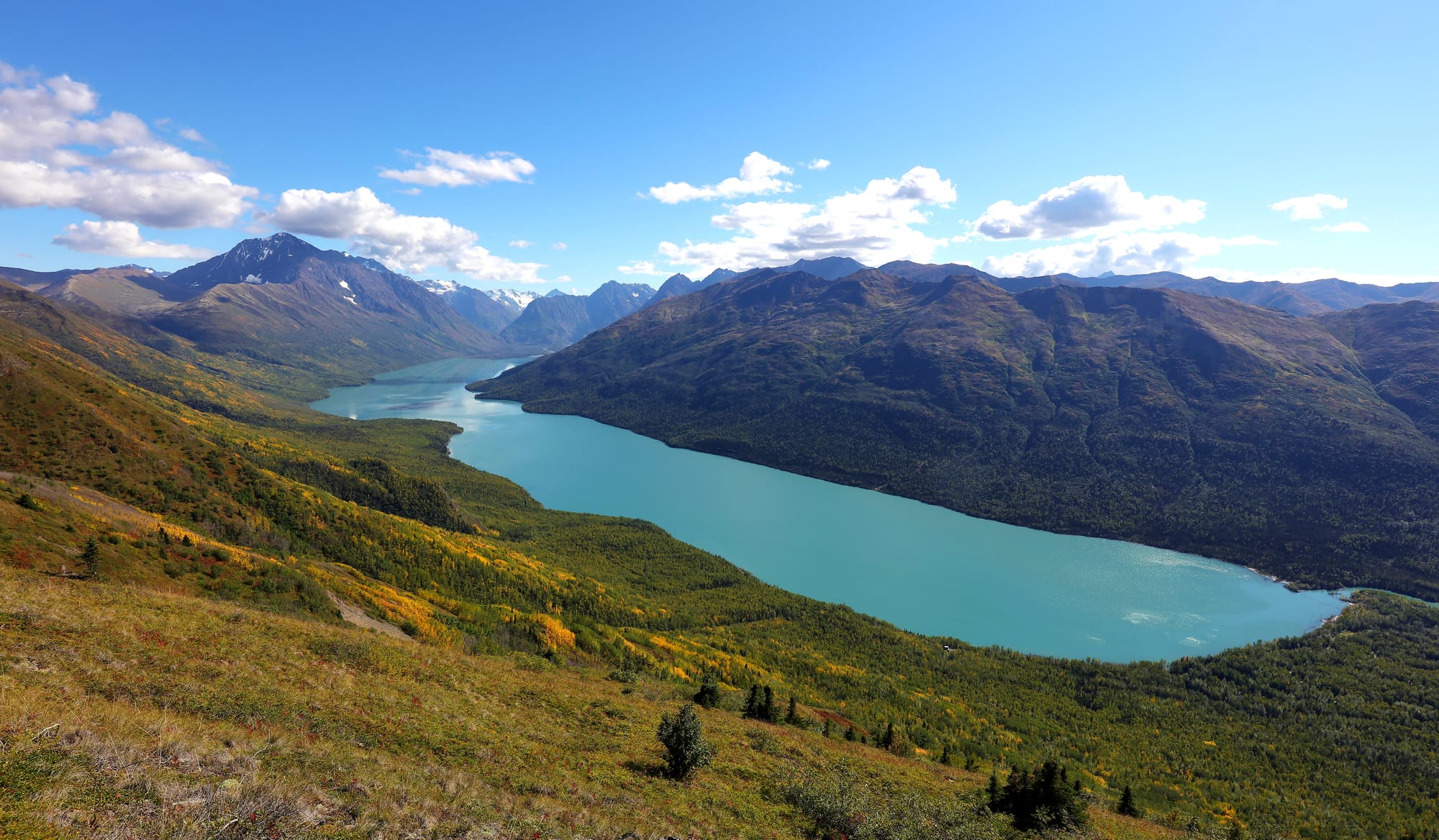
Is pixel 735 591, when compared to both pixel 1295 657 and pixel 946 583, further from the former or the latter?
pixel 1295 657

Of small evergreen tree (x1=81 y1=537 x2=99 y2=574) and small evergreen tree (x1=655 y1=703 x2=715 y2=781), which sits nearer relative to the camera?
small evergreen tree (x1=655 y1=703 x2=715 y2=781)

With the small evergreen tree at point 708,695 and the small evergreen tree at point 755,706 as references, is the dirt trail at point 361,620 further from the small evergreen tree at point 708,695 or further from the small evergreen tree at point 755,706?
the small evergreen tree at point 755,706

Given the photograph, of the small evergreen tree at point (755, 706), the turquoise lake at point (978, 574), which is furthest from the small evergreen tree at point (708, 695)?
the turquoise lake at point (978, 574)

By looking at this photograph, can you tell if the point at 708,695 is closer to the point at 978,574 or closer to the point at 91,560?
the point at 91,560

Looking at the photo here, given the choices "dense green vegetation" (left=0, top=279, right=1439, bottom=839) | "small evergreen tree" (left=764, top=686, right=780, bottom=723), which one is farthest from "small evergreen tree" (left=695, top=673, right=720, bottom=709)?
"small evergreen tree" (left=764, top=686, right=780, bottom=723)

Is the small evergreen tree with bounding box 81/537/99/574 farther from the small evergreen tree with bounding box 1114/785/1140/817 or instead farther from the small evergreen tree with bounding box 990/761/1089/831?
the small evergreen tree with bounding box 1114/785/1140/817

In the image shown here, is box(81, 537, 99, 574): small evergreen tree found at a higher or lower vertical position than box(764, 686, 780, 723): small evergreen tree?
higher

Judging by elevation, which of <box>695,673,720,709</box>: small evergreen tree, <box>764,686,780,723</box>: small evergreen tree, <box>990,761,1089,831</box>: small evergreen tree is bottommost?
<box>764,686,780,723</box>: small evergreen tree

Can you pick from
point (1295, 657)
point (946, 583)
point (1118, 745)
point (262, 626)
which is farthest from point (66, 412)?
point (1295, 657)
